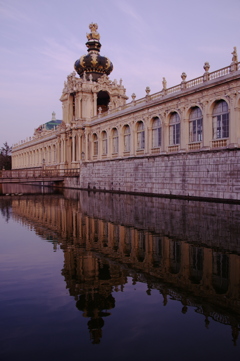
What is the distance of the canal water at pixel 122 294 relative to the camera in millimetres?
5398

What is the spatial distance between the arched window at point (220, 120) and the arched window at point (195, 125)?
187 cm

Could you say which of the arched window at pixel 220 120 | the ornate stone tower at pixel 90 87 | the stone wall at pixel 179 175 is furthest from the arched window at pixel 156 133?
the ornate stone tower at pixel 90 87

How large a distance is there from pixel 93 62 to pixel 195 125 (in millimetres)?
35328

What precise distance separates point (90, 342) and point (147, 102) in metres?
34.1

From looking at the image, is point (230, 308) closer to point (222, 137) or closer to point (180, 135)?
point (222, 137)

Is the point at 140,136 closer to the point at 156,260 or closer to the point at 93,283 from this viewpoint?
the point at 156,260

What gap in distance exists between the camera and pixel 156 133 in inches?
1463

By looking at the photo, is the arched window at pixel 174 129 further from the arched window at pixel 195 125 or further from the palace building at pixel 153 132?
the arched window at pixel 195 125

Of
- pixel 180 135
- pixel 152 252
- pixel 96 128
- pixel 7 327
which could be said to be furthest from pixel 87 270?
pixel 96 128

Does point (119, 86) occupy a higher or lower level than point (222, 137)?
Answer: higher

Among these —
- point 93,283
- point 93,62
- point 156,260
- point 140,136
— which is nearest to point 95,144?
point 140,136

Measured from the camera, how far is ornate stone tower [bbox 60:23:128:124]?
5741 cm

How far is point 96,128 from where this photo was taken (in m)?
51.3

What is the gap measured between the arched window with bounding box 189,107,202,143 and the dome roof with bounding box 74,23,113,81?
3296 centimetres
